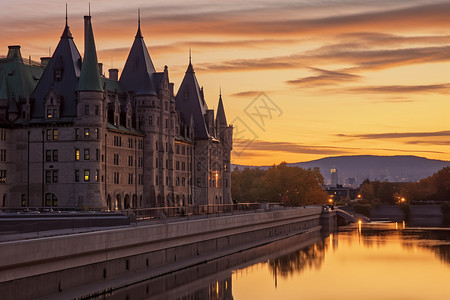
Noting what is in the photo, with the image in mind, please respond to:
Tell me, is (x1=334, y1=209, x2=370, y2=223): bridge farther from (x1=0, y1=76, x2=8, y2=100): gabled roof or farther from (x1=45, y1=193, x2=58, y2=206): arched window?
(x1=0, y1=76, x2=8, y2=100): gabled roof

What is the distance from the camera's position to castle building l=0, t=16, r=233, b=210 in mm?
88625

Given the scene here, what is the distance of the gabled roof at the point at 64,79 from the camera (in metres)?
90.9

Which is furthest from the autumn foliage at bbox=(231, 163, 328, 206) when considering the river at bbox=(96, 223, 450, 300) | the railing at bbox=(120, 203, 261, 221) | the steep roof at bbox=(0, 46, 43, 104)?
the steep roof at bbox=(0, 46, 43, 104)

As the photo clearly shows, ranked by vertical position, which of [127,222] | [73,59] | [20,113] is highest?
[73,59]

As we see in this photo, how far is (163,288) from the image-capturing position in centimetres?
4969

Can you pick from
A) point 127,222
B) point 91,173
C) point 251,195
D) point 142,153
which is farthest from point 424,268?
point 251,195

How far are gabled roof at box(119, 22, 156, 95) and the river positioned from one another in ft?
99.0

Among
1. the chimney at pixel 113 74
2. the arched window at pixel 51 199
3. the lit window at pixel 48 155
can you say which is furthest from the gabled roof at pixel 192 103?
the arched window at pixel 51 199

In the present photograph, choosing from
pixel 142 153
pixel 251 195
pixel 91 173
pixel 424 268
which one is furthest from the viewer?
pixel 251 195

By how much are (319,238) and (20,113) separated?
46.7 metres

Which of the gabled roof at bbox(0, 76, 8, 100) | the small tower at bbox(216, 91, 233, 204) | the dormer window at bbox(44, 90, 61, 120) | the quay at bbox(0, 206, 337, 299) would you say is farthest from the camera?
the small tower at bbox(216, 91, 233, 204)

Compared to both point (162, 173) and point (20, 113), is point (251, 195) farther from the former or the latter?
point (20, 113)

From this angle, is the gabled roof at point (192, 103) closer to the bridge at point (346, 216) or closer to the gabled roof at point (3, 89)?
the gabled roof at point (3, 89)

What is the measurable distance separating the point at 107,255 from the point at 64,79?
4964cm
